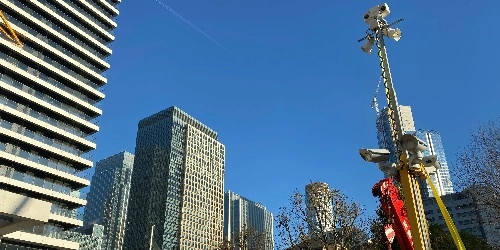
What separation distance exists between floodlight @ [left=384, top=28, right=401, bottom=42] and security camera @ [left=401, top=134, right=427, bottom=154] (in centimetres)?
307

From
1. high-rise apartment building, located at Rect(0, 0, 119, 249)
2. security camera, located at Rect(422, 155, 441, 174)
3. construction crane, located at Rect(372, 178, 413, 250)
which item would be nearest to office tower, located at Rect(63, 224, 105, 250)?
high-rise apartment building, located at Rect(0, 0, 119, 249)

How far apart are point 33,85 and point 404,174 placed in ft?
216

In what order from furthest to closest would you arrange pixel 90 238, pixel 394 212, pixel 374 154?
pixel 90 238 → pixel 394 212 → pixel 374 154

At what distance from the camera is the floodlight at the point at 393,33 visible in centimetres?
1042

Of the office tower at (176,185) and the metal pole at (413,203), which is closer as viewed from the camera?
the metal pole at (413,203)

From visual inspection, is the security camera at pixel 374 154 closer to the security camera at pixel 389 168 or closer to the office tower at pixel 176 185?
the security camera at pixel 389 168

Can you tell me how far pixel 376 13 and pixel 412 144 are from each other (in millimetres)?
3670

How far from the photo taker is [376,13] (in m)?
10.5

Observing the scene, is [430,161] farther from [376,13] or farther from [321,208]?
[321,208]

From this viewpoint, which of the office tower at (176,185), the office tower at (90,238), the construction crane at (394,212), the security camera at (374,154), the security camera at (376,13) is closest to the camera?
the security camera at (374,154)

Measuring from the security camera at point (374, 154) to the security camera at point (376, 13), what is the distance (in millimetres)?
3543

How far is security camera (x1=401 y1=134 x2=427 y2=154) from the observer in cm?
848

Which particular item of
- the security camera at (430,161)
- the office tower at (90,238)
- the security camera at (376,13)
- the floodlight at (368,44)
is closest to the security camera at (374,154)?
the security camera at (430,161)

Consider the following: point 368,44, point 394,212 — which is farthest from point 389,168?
point 394,212
